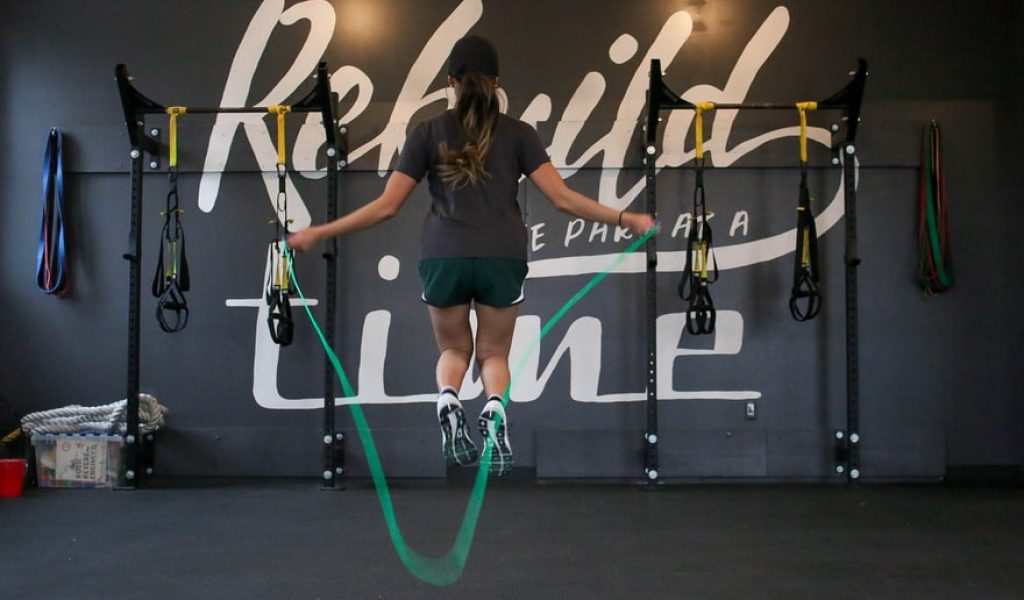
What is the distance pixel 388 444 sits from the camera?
211 inches

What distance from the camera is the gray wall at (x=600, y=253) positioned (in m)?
5.36

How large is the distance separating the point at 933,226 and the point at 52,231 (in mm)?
5176

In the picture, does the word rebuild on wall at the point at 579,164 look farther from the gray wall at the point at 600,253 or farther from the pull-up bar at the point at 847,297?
the pull-up bar at the point at 847,297

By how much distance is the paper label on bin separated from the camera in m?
5.11

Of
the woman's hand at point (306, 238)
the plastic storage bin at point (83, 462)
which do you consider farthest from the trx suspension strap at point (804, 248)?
the plastic storage bin at point (83, 462)

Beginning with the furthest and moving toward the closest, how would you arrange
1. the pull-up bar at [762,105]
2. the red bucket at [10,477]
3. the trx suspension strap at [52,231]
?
the trx suspension strap at [52,231] < the pull-up bar at [762,105] < the red bucket at [10,477]

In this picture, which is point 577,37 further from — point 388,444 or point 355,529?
point 355,529

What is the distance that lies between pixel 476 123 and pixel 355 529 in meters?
2.00

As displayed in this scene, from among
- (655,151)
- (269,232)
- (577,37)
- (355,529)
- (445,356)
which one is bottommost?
(355,529)

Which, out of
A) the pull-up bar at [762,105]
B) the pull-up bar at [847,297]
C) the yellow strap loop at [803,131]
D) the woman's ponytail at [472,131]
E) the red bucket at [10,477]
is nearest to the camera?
the woman's ponytail at [472,131]

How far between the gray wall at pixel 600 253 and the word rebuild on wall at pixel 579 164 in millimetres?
24

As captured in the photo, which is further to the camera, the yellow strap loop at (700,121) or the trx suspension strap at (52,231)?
the trx suspension strap at (52,231)

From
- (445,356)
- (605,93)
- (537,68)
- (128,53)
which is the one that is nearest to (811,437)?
(605,93)

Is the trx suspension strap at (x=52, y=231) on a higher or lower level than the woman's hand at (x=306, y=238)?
higher
